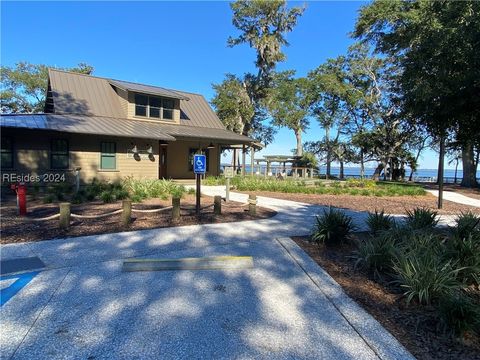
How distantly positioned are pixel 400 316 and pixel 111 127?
16775mm

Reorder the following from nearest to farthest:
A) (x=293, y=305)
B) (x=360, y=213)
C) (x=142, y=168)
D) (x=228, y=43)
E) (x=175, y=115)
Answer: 1. (x=293, y=305)
2. (x=360, y=213)
3. (x=142, y=168)
4. (x=175, y=115)
5. (x=228, y=43)

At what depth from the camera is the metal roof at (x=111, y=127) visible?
15.7 m

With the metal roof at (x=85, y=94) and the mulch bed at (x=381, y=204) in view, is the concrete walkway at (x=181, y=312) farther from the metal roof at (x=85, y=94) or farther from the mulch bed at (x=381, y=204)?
the metal roof at (x=85, y=94)

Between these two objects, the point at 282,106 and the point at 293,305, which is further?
the point at 282,106

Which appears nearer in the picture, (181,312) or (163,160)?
(181,312)

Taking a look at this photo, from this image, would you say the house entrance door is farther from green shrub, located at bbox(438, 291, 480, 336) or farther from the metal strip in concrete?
green shrub, located at bbox(438, 291, 480, 336)

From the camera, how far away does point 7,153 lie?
15.7 meters

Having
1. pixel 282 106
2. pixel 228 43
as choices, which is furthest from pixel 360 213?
pixel 228 43

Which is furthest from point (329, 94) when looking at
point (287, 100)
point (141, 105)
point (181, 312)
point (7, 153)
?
point (181, 312)

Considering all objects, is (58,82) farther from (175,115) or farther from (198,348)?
(198,348)

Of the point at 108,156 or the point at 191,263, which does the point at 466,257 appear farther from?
the point at 108,156

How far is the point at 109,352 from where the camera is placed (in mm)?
3100

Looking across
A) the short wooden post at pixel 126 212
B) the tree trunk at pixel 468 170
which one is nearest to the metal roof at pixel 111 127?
the short wooden post at pixel 126 212

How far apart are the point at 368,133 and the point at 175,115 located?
18.6 metres
